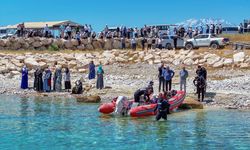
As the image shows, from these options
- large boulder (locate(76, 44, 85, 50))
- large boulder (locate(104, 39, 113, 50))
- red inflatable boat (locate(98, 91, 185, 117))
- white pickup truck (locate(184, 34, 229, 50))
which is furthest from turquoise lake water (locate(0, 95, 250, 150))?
large boulder (locate(104, 39, 113, 50))

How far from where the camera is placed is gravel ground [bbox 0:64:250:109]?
34469 mm

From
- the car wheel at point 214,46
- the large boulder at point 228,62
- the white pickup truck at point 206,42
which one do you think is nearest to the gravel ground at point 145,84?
the large boulder at point 228,62

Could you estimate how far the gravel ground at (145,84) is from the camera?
34469 mm

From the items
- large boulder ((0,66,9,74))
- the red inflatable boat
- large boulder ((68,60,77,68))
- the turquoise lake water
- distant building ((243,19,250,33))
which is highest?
distant building ((243,19,250,33))

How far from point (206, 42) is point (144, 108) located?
29758mm

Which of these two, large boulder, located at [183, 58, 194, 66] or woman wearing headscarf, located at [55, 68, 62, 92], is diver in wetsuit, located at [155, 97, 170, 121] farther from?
large boulder, located at [183, 58, 194, 66]

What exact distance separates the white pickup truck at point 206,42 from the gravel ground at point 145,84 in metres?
8.37

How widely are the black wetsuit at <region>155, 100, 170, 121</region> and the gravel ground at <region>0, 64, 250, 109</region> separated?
6237 millimetres

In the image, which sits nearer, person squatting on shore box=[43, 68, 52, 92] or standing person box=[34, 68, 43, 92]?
person squatting on shore box=[43, 68, 52, 92]

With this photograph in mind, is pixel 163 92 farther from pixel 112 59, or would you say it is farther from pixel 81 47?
pixel 81 47

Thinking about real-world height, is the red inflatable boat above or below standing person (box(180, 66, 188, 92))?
below

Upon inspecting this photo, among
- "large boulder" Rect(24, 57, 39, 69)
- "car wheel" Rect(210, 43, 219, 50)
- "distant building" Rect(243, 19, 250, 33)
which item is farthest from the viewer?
"distant building" Rect(243, 19, 250, 33)

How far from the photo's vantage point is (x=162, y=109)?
89.9 feet

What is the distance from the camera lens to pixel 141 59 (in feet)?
178
